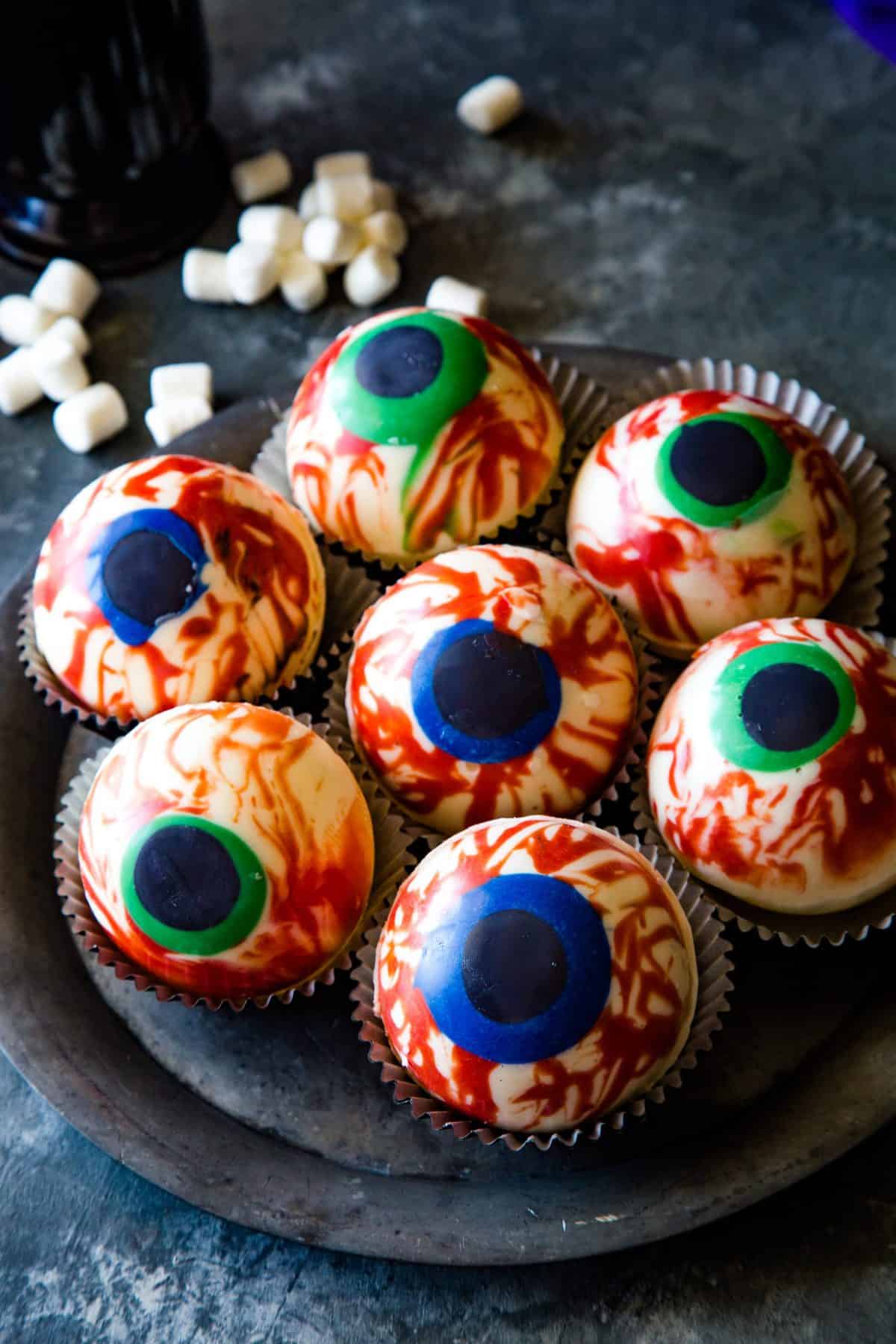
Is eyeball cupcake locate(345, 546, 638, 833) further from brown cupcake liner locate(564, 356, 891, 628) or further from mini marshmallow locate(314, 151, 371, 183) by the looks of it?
mini marshmallow locate(314, 151, 371, 183)

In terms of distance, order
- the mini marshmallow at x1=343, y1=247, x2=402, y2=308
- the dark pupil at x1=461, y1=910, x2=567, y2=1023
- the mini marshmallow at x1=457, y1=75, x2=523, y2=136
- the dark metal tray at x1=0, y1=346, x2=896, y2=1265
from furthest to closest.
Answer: the mini marshmallow at x1=457, y1=75, x2=523, y2=136 < the mini marshmallow at x1=343, y1=247, x2=402, y2=308 < the dark metal tray at x1=0, y1=346, x2=896, y2=1265 < the dark pupil at x1=461, y1=910, x2=567, y2=1023

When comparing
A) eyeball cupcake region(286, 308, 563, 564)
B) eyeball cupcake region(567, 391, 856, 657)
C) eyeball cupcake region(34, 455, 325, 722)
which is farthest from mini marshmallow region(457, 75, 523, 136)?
eyeball cupcake region(34, 455, 325, 722)

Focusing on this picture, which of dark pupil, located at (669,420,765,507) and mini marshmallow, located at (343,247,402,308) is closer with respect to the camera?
dark pupil, located at (669,420,765,507)

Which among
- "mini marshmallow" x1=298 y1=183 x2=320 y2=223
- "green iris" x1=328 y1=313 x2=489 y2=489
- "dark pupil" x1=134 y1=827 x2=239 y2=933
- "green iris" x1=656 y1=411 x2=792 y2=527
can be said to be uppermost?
"green iris" x1=328 y1=313 x2=489 y2=489

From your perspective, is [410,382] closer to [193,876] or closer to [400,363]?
[400,363]

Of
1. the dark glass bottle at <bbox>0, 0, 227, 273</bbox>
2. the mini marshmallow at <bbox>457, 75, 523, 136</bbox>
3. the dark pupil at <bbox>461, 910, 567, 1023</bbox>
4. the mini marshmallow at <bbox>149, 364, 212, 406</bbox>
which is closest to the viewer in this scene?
the dark pupil at <bbox>461, 910, 567, 1023</bbox>

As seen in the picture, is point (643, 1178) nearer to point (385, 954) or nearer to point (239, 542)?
point (385, 954)

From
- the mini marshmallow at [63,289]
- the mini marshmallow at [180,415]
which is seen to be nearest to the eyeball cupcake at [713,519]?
the mini marshmallow at [180,415]
